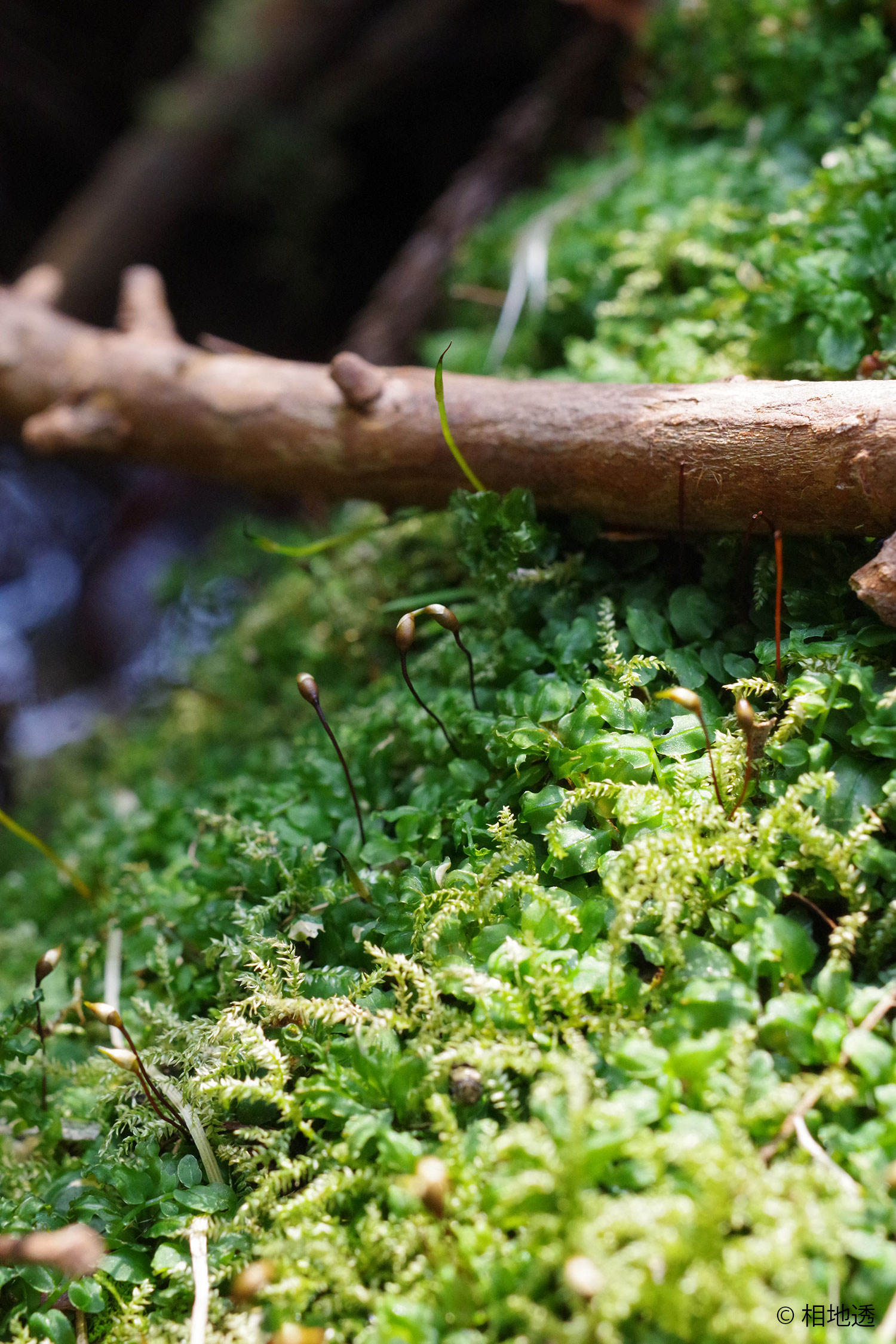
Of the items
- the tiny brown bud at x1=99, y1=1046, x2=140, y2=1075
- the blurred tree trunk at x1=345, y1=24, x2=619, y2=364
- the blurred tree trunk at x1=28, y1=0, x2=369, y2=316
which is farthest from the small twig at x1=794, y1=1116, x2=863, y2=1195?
the blurred tree trunk at x1=28, y1=0, x2=369, y2=316

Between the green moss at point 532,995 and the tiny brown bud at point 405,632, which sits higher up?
the tiny brown bud at point 405,632

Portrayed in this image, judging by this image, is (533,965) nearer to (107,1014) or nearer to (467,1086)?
(467,1086)

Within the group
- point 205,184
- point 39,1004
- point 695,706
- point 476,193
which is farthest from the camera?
point 205,184

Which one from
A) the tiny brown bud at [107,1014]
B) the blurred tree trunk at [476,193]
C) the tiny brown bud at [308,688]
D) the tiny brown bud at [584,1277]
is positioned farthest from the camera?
the blurred tree trunk at [476,193]

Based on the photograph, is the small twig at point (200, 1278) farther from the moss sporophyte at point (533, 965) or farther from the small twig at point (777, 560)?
the small twig at point (777, 560)

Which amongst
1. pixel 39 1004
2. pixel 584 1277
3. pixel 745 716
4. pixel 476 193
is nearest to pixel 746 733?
pixel 745 716

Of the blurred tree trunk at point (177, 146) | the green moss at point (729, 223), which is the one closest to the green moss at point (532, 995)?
the green moss at point (729, 223)

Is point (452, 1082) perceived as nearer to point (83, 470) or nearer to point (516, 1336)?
point (516, 1336)
